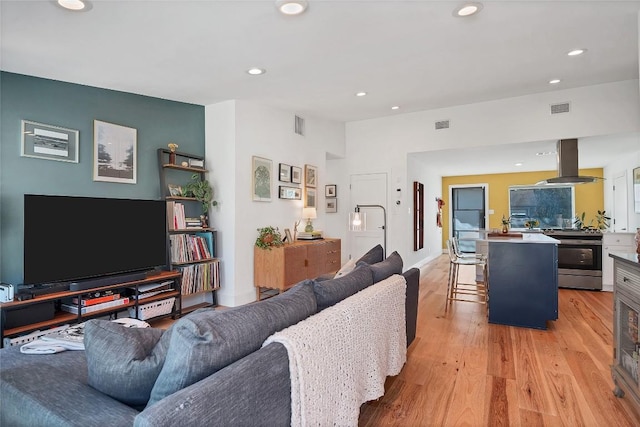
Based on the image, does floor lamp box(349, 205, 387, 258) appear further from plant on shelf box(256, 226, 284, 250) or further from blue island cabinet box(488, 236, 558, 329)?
blue island cabinet box(488, 236, 558, 329)

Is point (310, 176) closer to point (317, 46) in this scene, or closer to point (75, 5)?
point (317, 46)

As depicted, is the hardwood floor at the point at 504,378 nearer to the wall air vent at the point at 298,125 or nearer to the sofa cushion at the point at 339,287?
the sofa cushion at the point at 339,287

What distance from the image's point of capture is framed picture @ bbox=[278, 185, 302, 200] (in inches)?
199

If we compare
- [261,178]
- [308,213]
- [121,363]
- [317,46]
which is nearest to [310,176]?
[308,213]

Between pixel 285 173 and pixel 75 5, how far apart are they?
3115 mm

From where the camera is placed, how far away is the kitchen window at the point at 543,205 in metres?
8.31

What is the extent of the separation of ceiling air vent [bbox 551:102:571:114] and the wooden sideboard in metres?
3.67

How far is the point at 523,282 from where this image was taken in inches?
135

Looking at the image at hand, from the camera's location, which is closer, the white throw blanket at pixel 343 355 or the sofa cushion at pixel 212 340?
the sofa cushion at pixel 212 340

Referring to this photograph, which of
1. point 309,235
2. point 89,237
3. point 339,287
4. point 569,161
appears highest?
point 569,161

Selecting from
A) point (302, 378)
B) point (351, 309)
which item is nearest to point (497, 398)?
point (351, 309)

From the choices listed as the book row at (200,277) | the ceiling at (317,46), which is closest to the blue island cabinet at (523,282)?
the ceiling at (317,46)

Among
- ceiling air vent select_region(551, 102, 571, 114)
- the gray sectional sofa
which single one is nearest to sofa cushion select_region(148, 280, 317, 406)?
the gray sectional sofa

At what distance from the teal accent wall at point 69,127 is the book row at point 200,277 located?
950 mm
